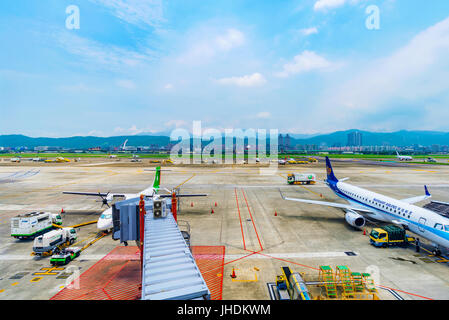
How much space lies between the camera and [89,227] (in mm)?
29500

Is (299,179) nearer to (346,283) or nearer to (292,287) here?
(346,283)

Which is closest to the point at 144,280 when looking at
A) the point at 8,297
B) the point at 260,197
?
the point at 8,297

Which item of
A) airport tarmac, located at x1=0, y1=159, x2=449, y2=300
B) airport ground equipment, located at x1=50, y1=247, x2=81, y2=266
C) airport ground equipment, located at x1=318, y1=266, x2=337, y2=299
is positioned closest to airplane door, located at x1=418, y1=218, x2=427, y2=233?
airport tarmac, located at x1=0, y1=159, x2=449, y2=300

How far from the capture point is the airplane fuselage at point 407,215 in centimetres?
1967

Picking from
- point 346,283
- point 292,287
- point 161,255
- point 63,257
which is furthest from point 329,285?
point 63,257

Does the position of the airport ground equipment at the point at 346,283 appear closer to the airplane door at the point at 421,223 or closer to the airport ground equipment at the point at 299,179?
the airplane door at the point at 421,223

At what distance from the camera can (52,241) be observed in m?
22.1

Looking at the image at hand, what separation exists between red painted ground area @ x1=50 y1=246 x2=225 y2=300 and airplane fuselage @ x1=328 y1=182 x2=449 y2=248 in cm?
1833

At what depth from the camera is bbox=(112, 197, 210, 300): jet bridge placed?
23.9 feet

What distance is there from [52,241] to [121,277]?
30.3 feet

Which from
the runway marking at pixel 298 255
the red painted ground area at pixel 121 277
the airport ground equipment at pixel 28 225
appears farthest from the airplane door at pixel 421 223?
the airport ground equipment at pixel 28 225

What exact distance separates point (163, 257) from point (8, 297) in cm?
1481
